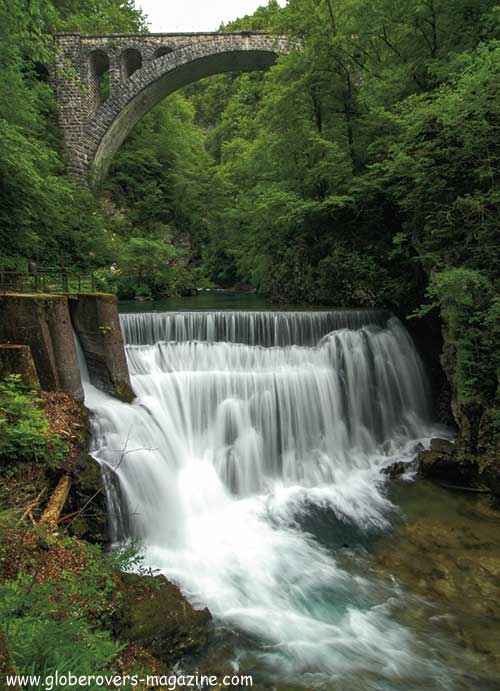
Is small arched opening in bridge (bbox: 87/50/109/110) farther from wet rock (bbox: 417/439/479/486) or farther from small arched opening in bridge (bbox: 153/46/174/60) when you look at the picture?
wet rock (bbox: 417/439/479/486)

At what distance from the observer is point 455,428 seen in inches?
376

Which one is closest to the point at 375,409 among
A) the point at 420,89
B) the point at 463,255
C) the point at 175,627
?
the point at 463,255

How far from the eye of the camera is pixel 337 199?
11.9 metres

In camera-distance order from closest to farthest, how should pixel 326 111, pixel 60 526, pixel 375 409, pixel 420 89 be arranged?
pixel 60 526
pixel 375 409
pixel 420 89
pixel 326 111

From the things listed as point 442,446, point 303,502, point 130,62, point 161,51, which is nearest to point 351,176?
point 442,446

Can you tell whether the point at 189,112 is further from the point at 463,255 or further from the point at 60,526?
the point at 60,526

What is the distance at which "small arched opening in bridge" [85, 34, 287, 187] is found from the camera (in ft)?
70.3

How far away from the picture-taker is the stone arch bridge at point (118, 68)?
2112 cm

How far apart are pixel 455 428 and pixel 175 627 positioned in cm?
813

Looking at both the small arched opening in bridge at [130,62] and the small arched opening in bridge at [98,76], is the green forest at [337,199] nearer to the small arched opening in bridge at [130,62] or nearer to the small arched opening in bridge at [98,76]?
the small arched opening in bridge at [98,76]

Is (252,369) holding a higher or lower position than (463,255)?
lower

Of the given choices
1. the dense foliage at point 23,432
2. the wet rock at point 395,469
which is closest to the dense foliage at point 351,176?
the wet rock at point 395,469

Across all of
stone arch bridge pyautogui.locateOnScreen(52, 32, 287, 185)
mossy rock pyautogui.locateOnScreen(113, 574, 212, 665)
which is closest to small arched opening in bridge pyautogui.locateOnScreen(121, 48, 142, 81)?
stone arch bridge pyautogui.locateOnScreen(52, 32, 287, 185)

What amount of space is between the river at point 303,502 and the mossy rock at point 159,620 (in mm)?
Result: 338
